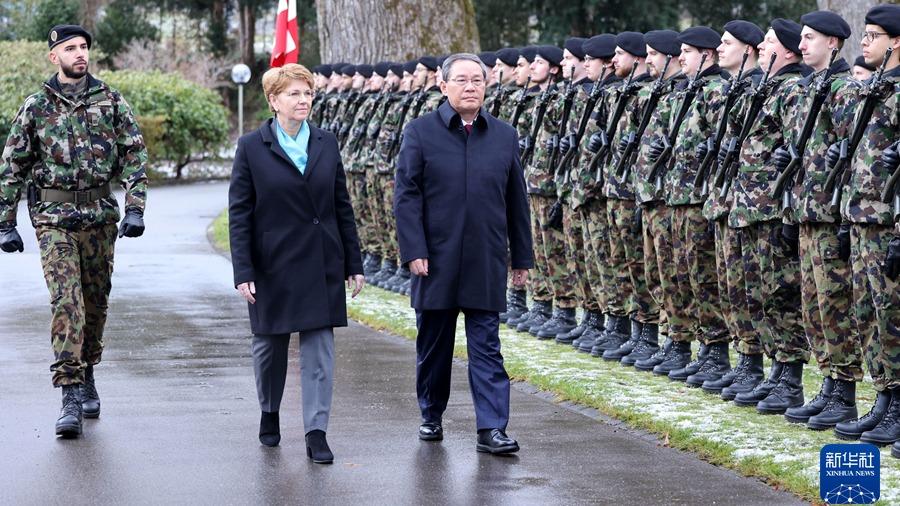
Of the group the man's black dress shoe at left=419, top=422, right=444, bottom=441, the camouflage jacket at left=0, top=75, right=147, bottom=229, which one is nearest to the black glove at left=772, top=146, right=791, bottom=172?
the man's black dress shoe at left=419, top=422, right=444, bottom=441

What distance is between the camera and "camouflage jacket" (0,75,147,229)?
8.48 meters

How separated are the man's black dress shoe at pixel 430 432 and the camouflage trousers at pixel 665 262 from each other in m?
2.46

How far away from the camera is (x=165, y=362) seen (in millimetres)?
10945

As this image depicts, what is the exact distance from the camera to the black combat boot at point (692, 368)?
980cm

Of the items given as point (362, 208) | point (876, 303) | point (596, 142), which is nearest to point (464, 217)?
point (876, 303)

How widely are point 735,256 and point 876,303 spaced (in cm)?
152

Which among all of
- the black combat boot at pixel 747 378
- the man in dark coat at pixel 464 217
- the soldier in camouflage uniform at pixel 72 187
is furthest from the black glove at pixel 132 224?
the black combat boot at pixel 747 378

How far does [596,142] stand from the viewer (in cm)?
1103

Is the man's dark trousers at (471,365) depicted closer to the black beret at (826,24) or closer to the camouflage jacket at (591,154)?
the black beret at (826,24)

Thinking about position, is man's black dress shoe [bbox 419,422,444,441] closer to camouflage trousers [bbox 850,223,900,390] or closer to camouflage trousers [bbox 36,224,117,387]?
camouflage trousers [bbox 36,224,117,387]

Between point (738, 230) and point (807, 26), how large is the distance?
1.26 metres

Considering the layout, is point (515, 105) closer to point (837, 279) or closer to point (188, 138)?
point (837, 279)

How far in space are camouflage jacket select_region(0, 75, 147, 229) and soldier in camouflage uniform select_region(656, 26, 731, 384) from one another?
327 centimetres

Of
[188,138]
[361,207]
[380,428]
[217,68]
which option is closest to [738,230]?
[380,428]
